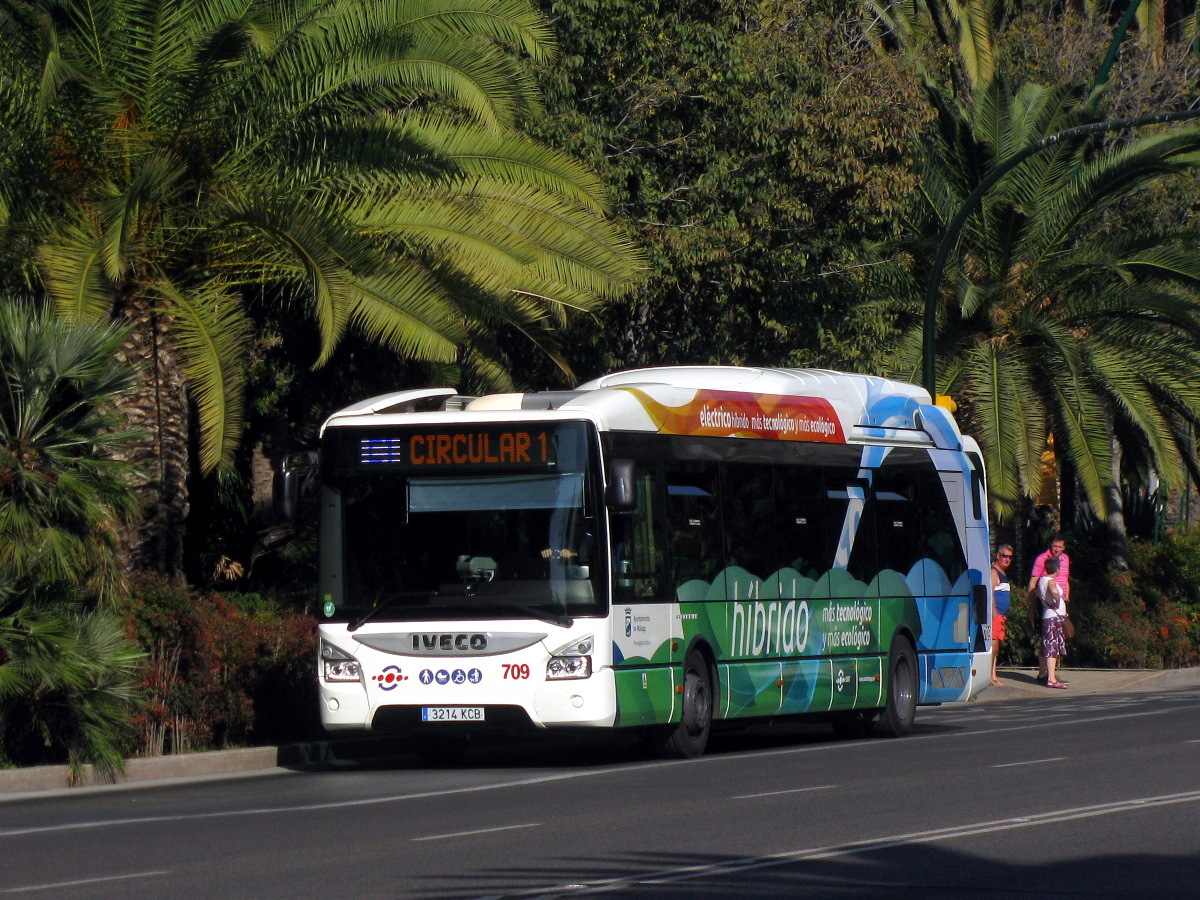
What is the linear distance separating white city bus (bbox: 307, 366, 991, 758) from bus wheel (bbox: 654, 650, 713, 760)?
0.02m

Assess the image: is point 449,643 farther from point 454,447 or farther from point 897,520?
point 897,520

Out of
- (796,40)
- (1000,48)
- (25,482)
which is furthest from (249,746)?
(1000,48)

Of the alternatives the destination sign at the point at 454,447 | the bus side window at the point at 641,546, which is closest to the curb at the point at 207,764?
the destination sign at the point at 454,447

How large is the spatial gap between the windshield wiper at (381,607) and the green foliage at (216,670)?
1673 millimetres

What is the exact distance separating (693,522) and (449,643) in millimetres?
2424

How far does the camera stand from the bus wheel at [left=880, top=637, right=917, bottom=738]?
1747 centimetres

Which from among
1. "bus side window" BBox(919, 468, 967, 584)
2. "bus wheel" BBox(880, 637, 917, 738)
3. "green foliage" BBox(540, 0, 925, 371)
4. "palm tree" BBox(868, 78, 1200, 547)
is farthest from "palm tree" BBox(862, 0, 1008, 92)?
"bus wheel" BBox(880, 637, 917, 738)

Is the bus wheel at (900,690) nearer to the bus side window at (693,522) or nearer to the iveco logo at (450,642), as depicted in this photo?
the bus side window at (693,522)

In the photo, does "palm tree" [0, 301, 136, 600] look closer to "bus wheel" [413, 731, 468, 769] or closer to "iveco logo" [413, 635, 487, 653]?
"iveco logo" [413, 635, 487, 653]

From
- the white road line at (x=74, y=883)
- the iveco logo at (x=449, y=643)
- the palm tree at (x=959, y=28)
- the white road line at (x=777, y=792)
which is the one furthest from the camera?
the palm tree at (x=959, y=28)

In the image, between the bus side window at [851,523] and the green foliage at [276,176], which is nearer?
the green foliage at [276,176]

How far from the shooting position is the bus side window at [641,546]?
13852 mm

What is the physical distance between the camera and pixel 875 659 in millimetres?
17172

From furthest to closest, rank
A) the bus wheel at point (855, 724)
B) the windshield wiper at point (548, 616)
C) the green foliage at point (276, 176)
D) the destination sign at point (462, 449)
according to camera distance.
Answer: the bus wheel at point (855, 724) → the green foliage at point (276, 176) → the destination sign at point (462, 449) → the windshield wiper at point (548, 616)
